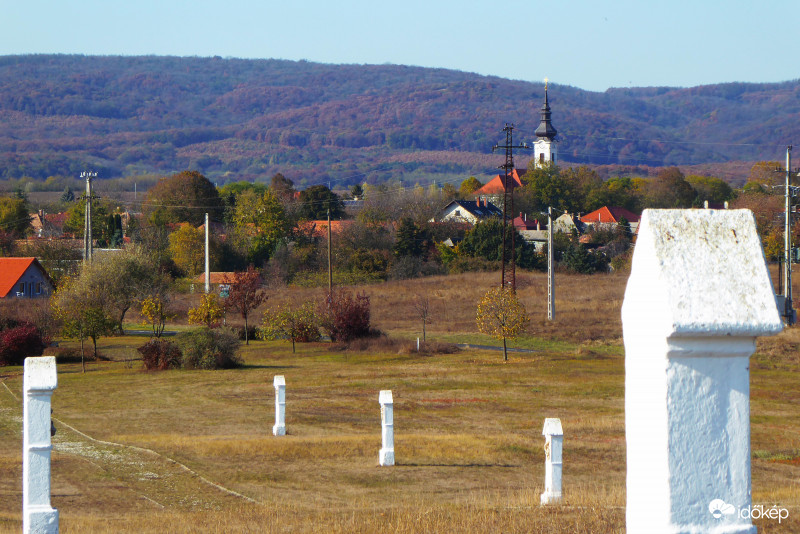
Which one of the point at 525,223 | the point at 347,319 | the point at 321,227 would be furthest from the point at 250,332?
the point at 525,223

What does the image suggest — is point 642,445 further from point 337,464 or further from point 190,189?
point 190,189

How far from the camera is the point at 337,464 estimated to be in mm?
16188

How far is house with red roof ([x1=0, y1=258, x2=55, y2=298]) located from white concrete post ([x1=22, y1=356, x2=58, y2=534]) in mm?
54718

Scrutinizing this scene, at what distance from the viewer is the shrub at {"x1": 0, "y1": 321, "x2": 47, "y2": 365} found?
4062 cm

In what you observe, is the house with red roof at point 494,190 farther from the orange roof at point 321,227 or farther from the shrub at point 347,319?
the shrub at point 347,319

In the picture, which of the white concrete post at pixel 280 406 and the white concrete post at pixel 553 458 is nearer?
the white concrete post at pixel 553 458

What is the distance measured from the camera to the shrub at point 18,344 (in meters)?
40.6

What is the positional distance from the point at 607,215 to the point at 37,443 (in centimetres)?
10851

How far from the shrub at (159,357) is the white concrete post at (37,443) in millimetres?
30917

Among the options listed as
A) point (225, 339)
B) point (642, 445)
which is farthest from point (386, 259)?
point (642, 445)

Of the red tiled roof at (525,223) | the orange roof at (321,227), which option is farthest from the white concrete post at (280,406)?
the red tiled roof at (525,223)

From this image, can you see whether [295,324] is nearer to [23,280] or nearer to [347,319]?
[347,319]

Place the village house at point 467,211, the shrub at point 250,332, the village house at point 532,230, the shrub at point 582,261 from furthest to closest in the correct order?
1. the village house at point 467,211
2. the village house at point 532,230
3. the shrub at point 582,261
4. the shrub at point 250,332

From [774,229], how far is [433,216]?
1651 inches
